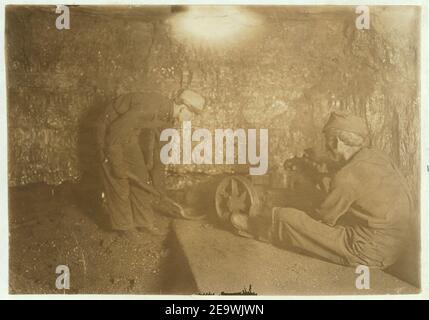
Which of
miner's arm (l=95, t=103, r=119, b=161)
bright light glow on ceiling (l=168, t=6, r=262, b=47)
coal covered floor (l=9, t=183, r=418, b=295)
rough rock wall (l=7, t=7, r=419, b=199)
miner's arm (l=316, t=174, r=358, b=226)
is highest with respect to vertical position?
bright light glow on ceiling (l=168, t=6, r=262, b=47)

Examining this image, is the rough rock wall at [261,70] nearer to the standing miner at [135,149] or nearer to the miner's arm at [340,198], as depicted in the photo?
the standing miner at [135,149]

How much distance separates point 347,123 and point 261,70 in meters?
1.01

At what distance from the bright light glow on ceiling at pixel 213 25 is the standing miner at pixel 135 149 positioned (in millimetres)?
579

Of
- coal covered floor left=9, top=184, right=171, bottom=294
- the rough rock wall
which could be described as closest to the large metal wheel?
the rough rock wall

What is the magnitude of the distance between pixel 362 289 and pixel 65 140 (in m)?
3.33

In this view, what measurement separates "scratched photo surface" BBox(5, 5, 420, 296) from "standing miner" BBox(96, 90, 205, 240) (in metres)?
0.01

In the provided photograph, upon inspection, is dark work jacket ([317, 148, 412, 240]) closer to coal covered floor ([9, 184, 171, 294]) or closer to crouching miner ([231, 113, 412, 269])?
crouching miner ([231, 113, 412, 269])

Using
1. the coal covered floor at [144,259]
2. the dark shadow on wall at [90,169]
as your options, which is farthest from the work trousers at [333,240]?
the dark shadow on wall at [90,169]

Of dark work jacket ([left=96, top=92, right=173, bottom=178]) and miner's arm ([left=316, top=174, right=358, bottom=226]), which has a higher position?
dark work jacket ([left=96, top=92, right=173, bottom=178])

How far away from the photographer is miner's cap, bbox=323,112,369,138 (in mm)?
4984

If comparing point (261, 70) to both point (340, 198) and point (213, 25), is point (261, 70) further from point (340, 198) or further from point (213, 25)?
point (340, 198)

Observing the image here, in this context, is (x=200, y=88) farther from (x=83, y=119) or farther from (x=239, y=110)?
(x=83, y=119)

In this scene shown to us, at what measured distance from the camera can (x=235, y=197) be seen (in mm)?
5000

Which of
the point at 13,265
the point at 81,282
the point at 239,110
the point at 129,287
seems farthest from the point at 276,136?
the point at 13,265
